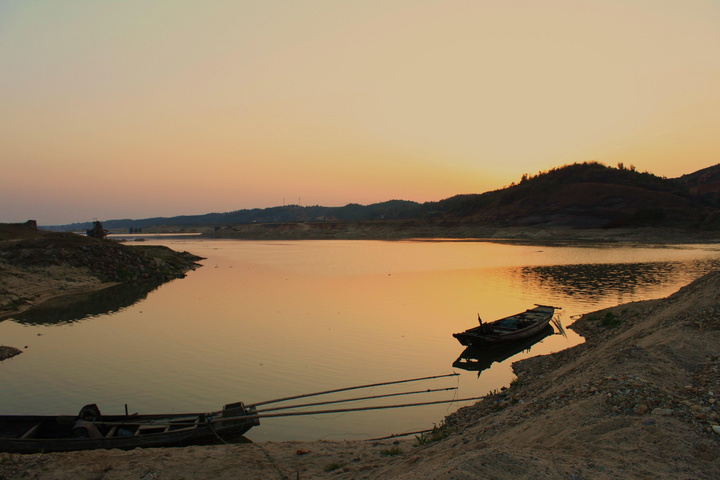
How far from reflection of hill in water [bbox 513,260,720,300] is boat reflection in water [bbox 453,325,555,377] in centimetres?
1204

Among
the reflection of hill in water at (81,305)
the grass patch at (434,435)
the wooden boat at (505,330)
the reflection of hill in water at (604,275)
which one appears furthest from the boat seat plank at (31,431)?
the reflection of hill in water at (604,275)

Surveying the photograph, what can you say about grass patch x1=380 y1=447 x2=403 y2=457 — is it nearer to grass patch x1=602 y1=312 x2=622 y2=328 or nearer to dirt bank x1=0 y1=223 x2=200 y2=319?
grass patch x1=602 y1=312 x2=622 y2=328

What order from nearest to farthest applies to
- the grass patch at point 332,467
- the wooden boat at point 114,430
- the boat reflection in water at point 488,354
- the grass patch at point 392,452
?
1. the grass patch at point 332,467
2. the grass patch at point 392,452
3. the wooden boat at point 114,430
4. the boat reflection in water at point 488,354

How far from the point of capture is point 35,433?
33.3 feet

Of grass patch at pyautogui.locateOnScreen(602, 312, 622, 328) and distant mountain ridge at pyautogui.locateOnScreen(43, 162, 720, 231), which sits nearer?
grass patch at pyautogui.locateOnScreen(602, 312, 622, 328)

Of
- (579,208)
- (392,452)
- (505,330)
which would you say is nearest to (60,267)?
Answer: (505,330)

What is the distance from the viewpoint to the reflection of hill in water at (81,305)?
25.9m

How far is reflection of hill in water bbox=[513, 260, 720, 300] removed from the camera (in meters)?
32.1

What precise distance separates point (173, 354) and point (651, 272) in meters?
41.0

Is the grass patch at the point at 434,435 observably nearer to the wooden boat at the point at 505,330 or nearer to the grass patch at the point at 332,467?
the grass patch at the point at 332,467

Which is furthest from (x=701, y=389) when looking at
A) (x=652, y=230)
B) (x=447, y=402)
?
(x=652, y=230)

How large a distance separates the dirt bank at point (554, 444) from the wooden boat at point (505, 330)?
5854 millimetres

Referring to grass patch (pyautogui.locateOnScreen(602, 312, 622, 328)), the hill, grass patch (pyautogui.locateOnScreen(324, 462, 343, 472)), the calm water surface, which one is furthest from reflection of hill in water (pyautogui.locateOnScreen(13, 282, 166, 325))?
the hill

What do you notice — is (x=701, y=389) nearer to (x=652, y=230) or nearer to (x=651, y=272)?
(x=651, y=272)
